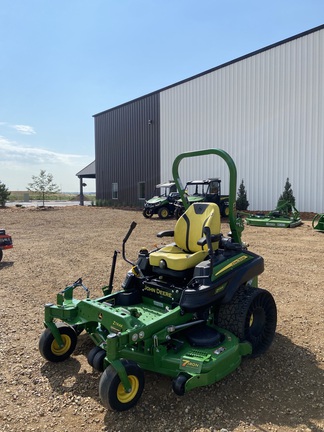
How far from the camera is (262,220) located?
518 inches

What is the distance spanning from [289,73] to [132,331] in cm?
1726

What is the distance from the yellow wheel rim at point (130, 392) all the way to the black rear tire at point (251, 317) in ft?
3.50

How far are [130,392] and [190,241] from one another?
1.77 meters

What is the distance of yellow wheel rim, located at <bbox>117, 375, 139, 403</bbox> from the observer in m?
2.68

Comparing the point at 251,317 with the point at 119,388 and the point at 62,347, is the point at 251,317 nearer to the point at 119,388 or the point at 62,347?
the point at 119,388

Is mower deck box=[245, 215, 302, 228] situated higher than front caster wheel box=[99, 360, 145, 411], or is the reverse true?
mower deck box=[245, 215, 302, 228]

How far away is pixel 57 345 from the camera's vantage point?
3.48 metres

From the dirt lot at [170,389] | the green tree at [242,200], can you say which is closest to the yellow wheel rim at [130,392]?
the dirt lot at [170,389]

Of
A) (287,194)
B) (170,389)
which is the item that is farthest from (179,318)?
(287,194)

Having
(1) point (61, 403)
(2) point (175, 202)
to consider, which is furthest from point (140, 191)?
(1) point (61, 403)

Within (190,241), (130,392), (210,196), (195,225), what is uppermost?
(210,196)

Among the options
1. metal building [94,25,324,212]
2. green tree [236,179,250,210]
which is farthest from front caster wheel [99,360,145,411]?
green tree [236,179,250,210]

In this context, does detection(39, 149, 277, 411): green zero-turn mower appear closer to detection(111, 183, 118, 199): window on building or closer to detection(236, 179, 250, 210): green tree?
detection(236, 179, 250, 210): green tree

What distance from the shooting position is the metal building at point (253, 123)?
Result: 16.2m
